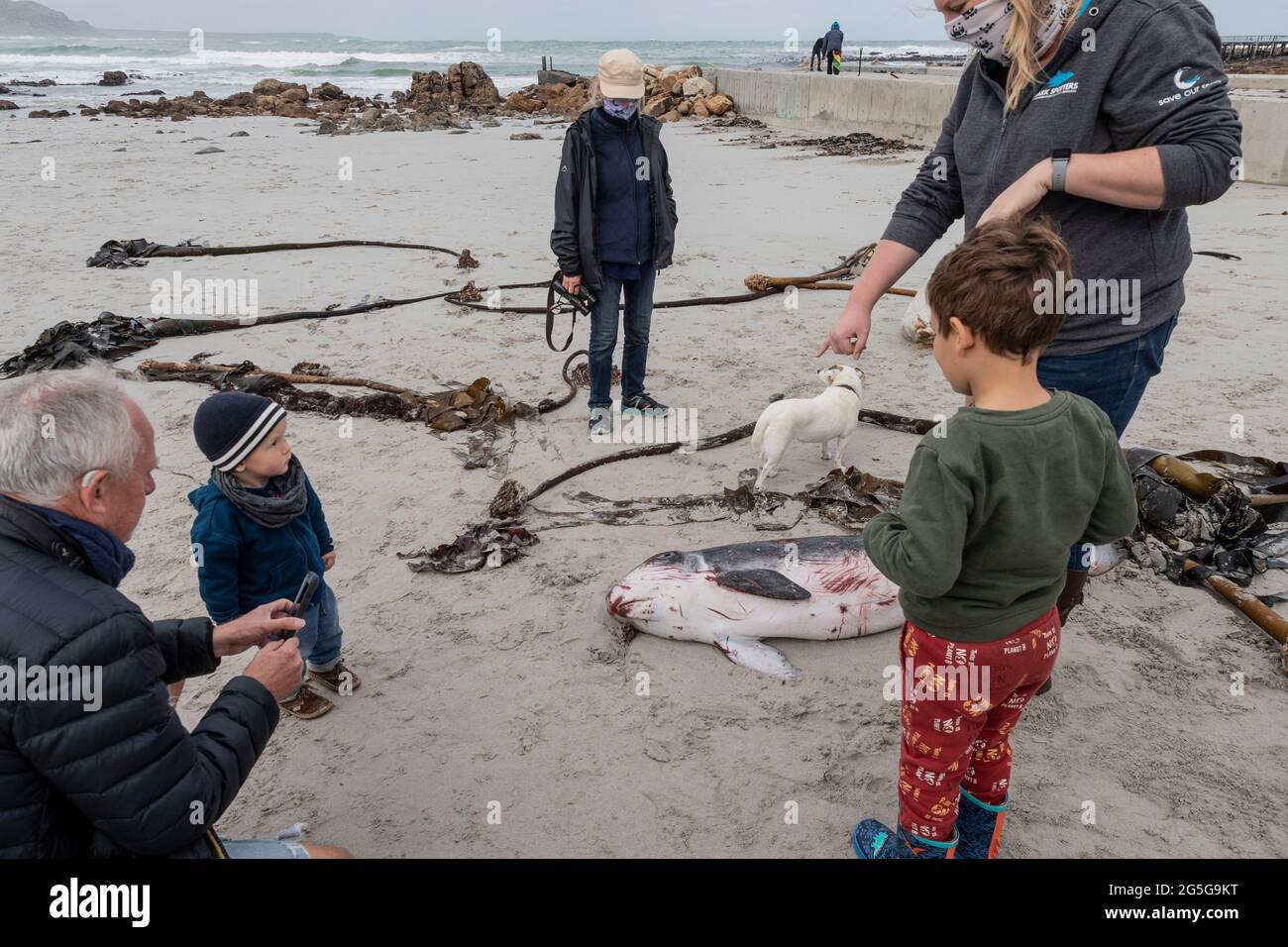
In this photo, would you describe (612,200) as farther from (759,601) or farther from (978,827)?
(978,827)

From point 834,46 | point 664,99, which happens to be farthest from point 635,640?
point 834,46

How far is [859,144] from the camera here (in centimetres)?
1778

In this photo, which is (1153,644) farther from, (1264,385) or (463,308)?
(463,308)

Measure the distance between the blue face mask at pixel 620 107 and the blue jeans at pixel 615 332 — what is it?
96 cm

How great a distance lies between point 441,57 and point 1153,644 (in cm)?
7371

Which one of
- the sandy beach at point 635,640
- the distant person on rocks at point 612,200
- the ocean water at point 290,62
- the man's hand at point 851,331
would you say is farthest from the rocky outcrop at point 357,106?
the man's hand at point 851,331

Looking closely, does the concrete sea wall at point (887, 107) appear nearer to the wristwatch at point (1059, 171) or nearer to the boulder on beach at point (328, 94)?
the wristwatch at point (1059, 171)

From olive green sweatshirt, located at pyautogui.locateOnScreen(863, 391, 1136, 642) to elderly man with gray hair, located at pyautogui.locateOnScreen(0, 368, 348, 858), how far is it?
165cm

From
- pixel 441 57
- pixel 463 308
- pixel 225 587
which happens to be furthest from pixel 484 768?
pixel 441 57

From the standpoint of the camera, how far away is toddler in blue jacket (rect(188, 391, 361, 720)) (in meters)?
2.64

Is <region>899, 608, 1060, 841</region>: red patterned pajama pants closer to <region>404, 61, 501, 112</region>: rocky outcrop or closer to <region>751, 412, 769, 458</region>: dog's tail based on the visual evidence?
<region>751, 412, 769, 458</region>: dog's tail

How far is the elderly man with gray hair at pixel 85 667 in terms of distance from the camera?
60.6 inches

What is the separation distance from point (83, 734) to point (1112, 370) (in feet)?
9.32

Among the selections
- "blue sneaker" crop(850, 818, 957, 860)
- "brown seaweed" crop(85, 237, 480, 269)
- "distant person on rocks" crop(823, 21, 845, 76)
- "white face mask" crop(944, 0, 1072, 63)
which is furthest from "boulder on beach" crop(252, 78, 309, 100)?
"blue sneaker" crop(850, 818, 957, 860)
